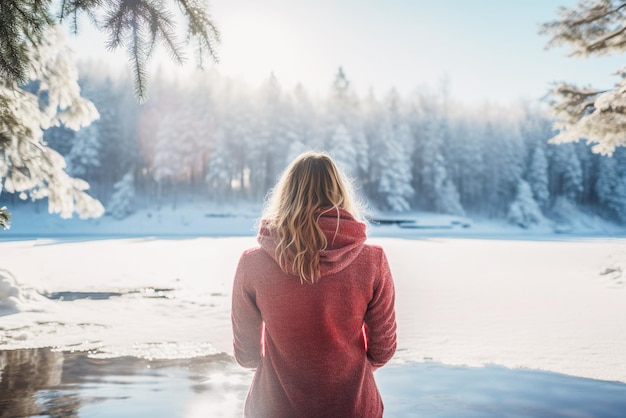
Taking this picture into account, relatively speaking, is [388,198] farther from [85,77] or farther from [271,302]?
[271,302]

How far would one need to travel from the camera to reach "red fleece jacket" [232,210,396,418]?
1.72 meters

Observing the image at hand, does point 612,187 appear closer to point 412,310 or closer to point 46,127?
point 412,310

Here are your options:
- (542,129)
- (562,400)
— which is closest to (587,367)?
(562,400)

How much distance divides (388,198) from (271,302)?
57350 mm

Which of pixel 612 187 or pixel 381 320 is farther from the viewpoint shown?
pixel 612 187

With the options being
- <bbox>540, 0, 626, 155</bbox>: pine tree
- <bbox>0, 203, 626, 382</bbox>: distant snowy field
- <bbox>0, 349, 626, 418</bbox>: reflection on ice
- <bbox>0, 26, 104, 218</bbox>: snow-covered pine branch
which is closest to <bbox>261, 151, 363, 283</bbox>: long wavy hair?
<bbox>0, 203, 626, 382</bbox>: distant snowy field

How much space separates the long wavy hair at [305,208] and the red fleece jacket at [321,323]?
46 millimetres

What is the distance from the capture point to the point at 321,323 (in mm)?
1733

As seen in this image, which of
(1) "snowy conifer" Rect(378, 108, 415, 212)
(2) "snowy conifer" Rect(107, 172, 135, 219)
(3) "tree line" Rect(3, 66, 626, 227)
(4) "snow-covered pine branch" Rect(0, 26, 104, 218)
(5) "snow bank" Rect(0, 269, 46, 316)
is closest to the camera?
(4) "snow-covered pine branch" Rect(0, 26, 104, 218)

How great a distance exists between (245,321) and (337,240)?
0.52 metres

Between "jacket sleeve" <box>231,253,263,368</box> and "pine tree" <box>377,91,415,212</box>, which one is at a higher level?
"pine tree" <box>377,91,415,212</box>

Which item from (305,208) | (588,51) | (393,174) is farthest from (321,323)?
(393,174)

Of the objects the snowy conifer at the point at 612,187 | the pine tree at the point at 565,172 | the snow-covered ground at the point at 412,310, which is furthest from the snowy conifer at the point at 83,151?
the snowy conifer at the point at 612,187

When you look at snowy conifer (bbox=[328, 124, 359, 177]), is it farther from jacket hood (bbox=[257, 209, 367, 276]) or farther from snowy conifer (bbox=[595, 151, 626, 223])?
jacket hood (bbox=[257, 209, 367, 276])
